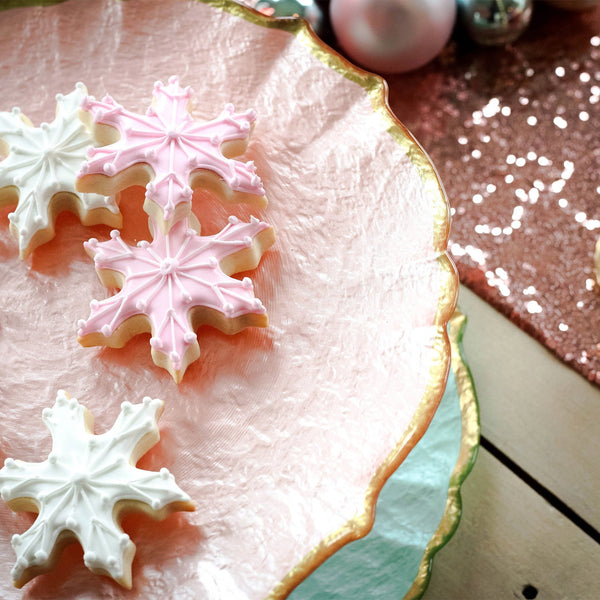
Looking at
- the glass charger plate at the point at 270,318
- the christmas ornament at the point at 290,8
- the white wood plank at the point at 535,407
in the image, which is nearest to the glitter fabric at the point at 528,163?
the white wood plank at the point at 535,407

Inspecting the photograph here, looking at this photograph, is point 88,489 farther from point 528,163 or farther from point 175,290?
point 528,163

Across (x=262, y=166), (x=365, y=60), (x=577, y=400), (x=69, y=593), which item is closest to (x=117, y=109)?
(x=262, y=166)

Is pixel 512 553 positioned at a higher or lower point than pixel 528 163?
lower

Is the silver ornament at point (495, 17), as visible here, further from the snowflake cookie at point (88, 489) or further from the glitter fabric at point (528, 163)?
the snowflake cookie at point (88, 489)

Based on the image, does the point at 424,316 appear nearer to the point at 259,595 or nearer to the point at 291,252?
the point at 291,252

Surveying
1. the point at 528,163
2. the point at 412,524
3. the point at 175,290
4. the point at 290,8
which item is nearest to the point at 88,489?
the point at 175,290

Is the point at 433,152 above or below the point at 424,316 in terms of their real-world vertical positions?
below
